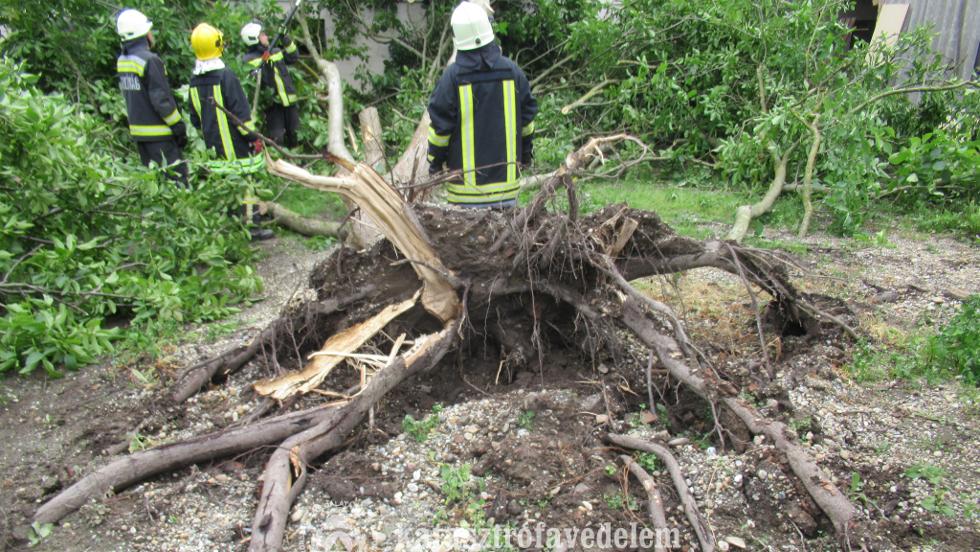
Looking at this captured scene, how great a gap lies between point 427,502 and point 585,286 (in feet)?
4.36

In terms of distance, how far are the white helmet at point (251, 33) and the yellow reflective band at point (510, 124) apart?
12.5 feet

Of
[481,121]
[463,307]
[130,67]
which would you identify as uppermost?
[130,67]

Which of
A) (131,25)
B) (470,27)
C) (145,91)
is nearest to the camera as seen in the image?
(470,27)

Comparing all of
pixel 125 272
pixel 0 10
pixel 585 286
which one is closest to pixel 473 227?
pixel 585 286

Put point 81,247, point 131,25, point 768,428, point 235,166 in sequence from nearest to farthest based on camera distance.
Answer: point 768,428
point 81,247
point 235,166
point 131,25

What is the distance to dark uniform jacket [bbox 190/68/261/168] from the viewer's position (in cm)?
555

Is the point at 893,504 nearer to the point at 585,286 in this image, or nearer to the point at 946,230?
the point at 585,286

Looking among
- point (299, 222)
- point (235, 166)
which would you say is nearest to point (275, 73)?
point (299, 222)

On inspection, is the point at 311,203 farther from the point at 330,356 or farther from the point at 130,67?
the point at 330,356

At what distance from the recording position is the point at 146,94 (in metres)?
5.48

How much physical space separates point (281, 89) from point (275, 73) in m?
0.16

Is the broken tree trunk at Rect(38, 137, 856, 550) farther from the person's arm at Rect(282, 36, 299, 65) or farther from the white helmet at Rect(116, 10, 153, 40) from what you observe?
the person's arm at Rect(282, 36, 299, 65)

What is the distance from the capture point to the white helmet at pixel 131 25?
5.30m

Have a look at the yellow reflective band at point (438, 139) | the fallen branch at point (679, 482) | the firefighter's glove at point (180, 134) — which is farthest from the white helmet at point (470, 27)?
the firefighter's glove at point (180, 134)
